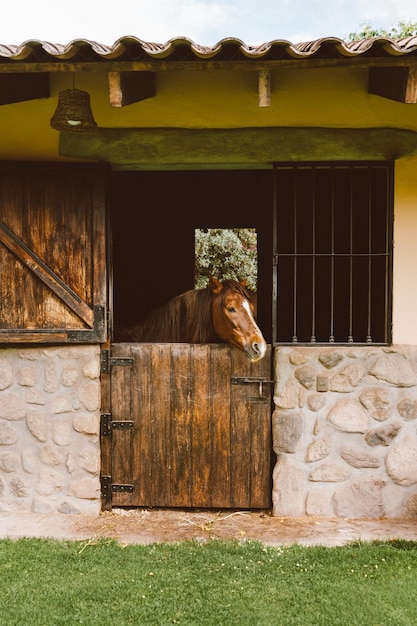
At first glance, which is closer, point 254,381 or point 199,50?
point 199,50

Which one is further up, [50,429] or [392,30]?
[392,30]

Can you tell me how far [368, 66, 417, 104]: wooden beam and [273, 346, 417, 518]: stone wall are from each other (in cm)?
174

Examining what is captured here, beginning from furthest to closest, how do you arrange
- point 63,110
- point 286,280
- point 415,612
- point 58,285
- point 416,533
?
point 286,280 → point 58,285 → point 416,533 → point 63,110 → point 415,612

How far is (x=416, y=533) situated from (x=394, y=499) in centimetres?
30

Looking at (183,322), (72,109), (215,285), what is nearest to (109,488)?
(183,322)

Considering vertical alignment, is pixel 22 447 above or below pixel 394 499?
above

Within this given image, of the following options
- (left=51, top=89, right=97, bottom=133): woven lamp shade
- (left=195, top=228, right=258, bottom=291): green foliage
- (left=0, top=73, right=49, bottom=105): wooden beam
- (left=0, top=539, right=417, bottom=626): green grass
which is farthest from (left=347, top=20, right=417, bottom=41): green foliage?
(left=0, top=539, right=417, bottom=626): green grass

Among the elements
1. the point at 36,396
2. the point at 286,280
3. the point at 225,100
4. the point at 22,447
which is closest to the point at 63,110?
the point at 225,100

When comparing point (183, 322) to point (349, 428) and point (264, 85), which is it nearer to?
point (349, 428)

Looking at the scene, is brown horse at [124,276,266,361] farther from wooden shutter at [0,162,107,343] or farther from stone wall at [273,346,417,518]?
wooden shutter at [0,162,107,343]

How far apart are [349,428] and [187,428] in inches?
48.0

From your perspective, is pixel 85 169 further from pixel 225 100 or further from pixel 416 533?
pixel 416 533

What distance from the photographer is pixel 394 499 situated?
3994mm

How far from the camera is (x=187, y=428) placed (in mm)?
4133
